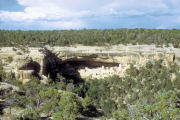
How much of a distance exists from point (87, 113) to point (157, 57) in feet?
55.2

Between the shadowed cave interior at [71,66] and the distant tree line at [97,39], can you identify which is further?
the shadowed cave interior at [71,66]

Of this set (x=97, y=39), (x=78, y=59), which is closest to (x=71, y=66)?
(x=78, y=59)

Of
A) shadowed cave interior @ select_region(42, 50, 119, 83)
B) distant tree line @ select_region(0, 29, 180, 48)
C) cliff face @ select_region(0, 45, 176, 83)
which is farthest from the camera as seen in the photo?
shadowed cave interior @ select_region(42, 50, 119, 83)

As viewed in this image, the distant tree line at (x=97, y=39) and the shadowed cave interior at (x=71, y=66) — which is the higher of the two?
the distant tree line at (x=97, y=39)

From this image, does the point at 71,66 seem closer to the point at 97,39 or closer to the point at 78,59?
the point at 78,59

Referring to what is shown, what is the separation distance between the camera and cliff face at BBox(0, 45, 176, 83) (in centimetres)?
2633

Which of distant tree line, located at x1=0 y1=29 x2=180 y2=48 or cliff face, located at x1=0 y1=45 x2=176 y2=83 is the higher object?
distant tree line, located at x1=0 y1=29 x2=180 y2=48

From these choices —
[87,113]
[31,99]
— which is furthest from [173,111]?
[31,99]

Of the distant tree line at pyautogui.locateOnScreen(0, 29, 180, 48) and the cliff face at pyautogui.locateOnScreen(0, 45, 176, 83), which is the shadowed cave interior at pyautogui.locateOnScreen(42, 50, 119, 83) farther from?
the distant tree line at pyautogui.locateOnScreen(0, 29, 180, 48)

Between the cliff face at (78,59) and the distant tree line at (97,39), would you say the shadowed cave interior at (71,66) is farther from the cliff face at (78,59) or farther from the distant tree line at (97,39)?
the distant tree line at (97,39)

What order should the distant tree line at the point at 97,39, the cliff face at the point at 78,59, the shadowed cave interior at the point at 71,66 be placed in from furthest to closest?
the shadowed cave interior at the point at 71,66 < the distant tree line at the point at 97,39 < the cliff face at the point at 78,59

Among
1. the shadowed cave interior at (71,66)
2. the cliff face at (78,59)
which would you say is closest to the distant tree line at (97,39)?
the cliff face at (78,59)

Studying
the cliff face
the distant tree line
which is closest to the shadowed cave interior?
the cliff face

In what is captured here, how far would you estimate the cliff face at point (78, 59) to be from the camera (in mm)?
26328
